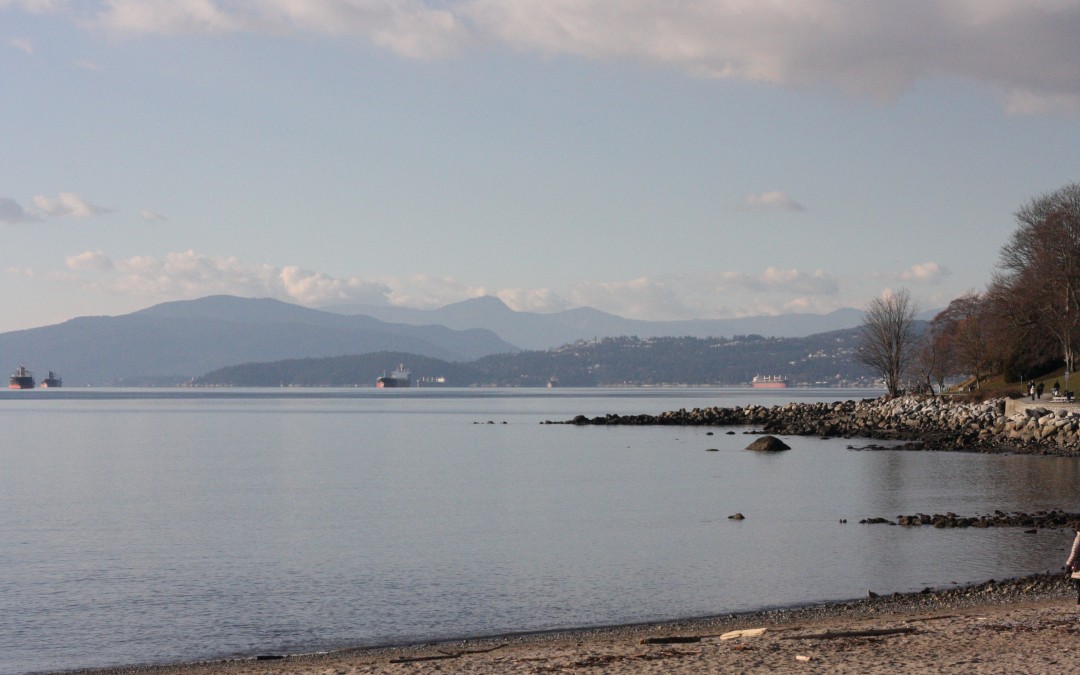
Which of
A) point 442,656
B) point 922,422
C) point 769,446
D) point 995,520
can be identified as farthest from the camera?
point 922,422

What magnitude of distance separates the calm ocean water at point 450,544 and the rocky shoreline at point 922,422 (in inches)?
181

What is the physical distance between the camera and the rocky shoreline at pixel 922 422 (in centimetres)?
5541

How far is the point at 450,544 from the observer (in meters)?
27.5

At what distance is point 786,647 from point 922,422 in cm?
6447

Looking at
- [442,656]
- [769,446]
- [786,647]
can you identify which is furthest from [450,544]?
[769,446]

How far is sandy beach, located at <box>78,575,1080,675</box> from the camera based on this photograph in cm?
1409

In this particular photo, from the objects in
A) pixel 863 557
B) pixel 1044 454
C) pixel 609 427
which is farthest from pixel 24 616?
pixel 609 427

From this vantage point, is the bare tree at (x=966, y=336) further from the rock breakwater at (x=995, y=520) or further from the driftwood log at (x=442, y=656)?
the driftwood log at (x=442, y=656)

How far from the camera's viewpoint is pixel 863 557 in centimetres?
2455

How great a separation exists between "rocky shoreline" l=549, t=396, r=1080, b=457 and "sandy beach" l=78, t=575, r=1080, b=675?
121 feet

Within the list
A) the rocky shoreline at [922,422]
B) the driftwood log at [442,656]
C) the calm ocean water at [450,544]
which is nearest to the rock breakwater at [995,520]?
the calm ocean water at [450,544]

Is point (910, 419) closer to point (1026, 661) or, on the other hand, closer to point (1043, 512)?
point (1043, 512)

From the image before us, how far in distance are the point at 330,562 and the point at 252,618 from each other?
5.77 metres

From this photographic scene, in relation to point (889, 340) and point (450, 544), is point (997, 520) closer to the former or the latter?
point (450, 544)
